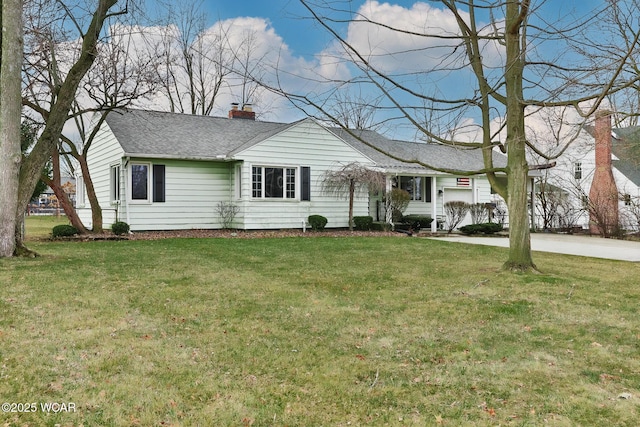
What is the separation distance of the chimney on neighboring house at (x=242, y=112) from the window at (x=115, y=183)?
655cm

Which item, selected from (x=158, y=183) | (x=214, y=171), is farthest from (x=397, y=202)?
(x=158, y=183)

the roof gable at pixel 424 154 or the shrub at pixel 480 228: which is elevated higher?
the roof gable at pixel 424 154

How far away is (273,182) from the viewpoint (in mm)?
16938

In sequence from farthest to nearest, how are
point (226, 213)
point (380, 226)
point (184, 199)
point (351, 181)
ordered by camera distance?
point (380, 226)
point (351, 181)
point (226, 213)
point (184, 199)

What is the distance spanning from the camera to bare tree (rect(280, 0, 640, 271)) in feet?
17.8

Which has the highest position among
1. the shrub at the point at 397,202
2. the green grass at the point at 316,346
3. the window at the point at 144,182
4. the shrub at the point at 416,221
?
the window at the point at 144,182

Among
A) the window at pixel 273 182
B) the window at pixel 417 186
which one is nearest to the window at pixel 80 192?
the window at pixel 273 182

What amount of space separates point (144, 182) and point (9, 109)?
285 inches

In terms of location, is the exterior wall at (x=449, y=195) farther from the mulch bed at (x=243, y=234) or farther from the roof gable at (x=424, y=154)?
the mulch bed at (x=243, y=234)

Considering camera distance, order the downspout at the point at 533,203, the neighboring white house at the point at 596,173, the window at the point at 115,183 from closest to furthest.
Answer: the window at the point at 115,183, the neighboring white house at the point at 596,173, the downspout at the point at 533,203

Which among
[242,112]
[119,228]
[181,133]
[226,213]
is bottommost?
[119,228]

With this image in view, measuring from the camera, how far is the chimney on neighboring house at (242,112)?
21406mm

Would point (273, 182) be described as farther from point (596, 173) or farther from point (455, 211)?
point (596, 173)

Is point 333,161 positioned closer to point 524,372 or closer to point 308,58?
point 308,58
